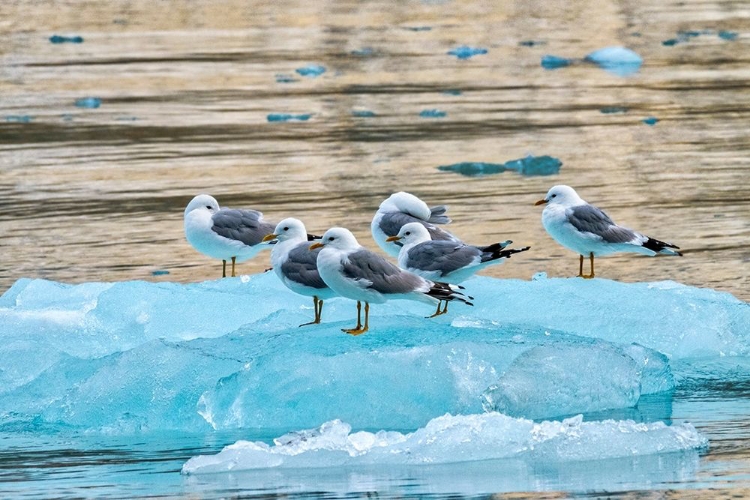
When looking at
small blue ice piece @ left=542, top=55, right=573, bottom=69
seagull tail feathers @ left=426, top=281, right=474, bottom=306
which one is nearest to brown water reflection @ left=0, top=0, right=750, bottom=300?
small blue ice piece @ left=542, top=55, right=573, bottom=69

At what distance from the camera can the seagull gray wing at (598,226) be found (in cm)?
916

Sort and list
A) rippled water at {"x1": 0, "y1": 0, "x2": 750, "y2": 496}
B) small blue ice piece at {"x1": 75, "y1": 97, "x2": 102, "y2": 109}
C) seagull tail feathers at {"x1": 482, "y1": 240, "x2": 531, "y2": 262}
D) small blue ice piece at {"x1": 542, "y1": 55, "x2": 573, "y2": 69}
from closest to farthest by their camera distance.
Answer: seagull tail feathers at {"x1": 482, "y1": 240, "x2": 531, "y2": 262}, rippled water at {"x1": 0, "y1": 0, "x2": 750, "y2": 496}, small blue ice piece at {"x1": 75, "y1": 97, "x2": 102, "y2": 109}, small blue ice piece at {"x1": 542, "y1": 55, "x2": 573, "y2": 69}

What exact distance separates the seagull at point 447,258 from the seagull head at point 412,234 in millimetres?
63

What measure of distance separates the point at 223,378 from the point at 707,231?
246 inches

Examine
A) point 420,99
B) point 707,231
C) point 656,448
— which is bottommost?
point 656,448

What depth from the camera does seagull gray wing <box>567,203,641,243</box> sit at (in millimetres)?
9164

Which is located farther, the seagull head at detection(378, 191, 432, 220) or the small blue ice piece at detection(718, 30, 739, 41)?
the small blue ice piece at detection(718, 30, 739, 41)

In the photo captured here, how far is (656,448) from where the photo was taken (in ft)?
20.7

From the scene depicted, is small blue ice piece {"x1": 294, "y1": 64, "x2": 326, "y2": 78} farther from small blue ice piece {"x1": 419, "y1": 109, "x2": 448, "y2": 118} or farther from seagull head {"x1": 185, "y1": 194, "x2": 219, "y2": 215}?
seagull head {"x1": 185, "y1": 194, "x2": 219, "y2": 215}

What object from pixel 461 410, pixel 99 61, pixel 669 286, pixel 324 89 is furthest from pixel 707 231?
pixel 99 61

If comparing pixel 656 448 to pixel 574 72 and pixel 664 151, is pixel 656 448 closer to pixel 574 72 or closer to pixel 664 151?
pixel 664 151

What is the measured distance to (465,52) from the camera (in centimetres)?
2614

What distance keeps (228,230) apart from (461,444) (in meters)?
3.64

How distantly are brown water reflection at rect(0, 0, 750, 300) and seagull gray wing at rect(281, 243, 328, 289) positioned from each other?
3.34 m
